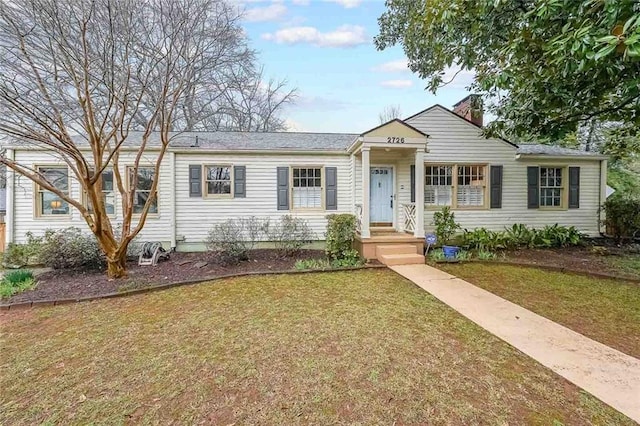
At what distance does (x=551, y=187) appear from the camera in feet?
33.0

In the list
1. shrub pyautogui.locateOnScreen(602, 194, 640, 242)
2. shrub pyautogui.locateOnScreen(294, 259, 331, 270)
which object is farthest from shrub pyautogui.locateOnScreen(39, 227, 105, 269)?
shrub pyautogui.locateOnScreen(602, 194, 640, 242)

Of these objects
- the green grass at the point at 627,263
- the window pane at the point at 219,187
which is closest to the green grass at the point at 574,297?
the green grass at the point at 627,263

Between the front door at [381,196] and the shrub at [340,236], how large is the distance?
2.11 m

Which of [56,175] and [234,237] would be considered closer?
[234,237]

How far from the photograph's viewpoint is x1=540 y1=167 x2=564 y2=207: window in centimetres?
1005

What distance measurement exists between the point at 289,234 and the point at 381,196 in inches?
123

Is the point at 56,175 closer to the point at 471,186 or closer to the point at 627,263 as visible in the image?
the point at 471,186

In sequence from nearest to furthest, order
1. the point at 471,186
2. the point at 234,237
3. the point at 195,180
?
the point at 234,237 → the point at 195,180 → the point at 471,186

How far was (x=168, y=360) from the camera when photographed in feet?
10.4

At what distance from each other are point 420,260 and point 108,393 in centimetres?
653

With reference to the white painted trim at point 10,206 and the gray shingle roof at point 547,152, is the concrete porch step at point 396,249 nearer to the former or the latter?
the gray shingle roof at point 547,152

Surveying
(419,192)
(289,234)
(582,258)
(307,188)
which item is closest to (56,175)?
(289,234)

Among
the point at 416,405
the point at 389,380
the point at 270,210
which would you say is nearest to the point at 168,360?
the point at 389,380

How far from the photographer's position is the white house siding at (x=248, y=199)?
912 cm
